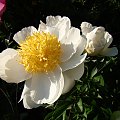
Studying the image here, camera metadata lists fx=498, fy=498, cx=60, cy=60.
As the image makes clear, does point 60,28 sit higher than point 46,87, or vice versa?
point 60,28

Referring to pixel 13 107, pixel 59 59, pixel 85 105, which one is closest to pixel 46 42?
pixel 59 59

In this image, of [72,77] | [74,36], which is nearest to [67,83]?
[72,77]

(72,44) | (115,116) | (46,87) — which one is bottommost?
(115,116)

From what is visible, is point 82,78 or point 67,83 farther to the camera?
point 82,78

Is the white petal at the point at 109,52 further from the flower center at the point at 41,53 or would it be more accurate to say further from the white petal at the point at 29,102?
the white petal at the point at 29,102

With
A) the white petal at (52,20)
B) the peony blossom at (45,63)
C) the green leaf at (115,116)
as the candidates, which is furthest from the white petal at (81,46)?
the green leaf at (115,116)

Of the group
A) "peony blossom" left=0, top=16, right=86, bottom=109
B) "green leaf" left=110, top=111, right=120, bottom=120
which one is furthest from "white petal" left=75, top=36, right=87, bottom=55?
"green leaf" left=110, top=111, right=120, bottom=120

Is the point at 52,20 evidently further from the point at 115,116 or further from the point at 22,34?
the point at 115,116

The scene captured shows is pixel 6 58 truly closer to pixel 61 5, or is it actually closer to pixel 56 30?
pixel 56 30
